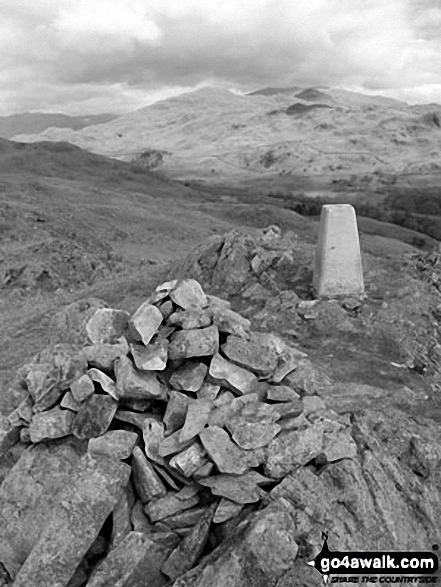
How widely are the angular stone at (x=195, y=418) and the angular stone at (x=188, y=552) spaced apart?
1031mm

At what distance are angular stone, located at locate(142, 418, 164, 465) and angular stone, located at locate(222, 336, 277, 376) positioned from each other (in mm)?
→ 1547

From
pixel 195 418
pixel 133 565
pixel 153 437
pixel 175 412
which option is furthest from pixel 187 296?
pixel 133 565

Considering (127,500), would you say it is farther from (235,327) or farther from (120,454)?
(235,327)

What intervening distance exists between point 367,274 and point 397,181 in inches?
4585

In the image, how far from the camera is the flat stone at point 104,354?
923 cm

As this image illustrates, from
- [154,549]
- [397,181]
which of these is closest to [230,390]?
[154,549]

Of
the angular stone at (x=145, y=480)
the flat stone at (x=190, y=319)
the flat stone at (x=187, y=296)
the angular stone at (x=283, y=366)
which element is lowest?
the angular stone at (x=145, y=480)

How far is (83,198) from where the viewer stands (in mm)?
47875

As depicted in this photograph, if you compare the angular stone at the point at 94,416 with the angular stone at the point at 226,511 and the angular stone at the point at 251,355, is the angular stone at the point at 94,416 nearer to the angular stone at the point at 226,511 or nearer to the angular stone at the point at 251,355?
the angular stone at the point at 251,355

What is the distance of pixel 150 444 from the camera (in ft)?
27.0

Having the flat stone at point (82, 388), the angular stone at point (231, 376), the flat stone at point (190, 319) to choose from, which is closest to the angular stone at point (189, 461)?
the angular stone at point (231, 376)

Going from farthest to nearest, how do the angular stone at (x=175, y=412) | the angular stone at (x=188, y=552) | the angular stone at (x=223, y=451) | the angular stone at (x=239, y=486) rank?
the angular stone at (x=175, y=412) → the angular stone at (x=223, y=451) → the angular stone at (x=239, y=486) → the angular stone at (x=188, y=552)

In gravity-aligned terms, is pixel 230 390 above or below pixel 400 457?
above

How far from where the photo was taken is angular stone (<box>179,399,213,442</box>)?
8094mm
